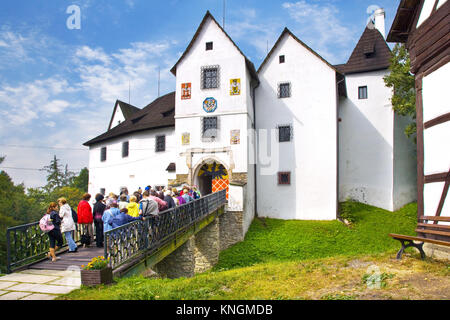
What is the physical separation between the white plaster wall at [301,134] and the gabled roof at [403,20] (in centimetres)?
871

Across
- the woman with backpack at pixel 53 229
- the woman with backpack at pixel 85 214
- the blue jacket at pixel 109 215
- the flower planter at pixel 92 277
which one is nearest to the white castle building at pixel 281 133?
the woman with backpack at pixel 85 214

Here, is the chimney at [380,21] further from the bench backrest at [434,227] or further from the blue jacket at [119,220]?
the blue jacket at [119,220]

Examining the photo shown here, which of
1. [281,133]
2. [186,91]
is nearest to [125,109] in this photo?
[186,91]

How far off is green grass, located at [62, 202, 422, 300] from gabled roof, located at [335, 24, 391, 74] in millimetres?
10412

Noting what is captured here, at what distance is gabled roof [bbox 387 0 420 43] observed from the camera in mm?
9891

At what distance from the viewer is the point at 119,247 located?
7.12 meters

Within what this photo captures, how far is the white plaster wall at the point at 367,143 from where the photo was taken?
21.2 metres

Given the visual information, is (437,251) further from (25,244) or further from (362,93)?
(362,93)

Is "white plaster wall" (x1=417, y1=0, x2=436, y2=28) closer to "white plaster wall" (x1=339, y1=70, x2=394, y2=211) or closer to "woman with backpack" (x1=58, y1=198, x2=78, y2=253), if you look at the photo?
"woman with backpack" (x1=58, y1=198, x2=78, y2=253)

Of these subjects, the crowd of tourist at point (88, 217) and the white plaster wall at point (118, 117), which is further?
the white plaster wall at point (118, 117)

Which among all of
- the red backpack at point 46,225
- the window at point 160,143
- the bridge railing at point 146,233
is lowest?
the bridge railing at point 146,233

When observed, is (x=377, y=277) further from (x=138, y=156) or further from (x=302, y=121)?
(x=138, y=156)

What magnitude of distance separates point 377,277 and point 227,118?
43.3 feet
